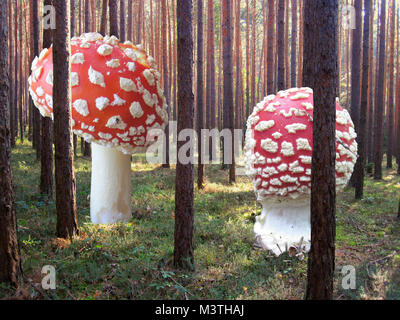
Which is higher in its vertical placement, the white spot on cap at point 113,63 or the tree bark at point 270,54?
the tree bark at point 270,54

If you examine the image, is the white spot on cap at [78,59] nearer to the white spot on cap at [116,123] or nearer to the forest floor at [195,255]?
the white spot on cap at [116,123]

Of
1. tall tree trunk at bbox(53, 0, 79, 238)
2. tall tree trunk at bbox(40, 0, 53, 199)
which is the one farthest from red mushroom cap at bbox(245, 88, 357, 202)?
tall tree trunk at bbox(40, 0, 53, 199)

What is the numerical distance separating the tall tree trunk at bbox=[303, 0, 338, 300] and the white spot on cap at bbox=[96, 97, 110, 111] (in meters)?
3.15

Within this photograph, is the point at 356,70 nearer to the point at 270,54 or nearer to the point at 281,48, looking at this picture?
the point at 270,54

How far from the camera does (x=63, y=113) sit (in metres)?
4.62

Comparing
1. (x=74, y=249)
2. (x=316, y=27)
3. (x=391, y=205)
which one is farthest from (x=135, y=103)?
(x=391, y=205)

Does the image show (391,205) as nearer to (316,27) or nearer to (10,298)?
(316,27)

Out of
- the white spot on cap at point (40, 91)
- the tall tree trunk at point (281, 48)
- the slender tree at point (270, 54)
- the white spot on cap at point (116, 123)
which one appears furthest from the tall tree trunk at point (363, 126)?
the white spot on cap at point (40, 91)

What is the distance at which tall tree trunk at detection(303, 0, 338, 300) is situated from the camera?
3.10m

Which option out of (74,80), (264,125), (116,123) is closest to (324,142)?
(264,125)

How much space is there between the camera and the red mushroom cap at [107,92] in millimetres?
5148

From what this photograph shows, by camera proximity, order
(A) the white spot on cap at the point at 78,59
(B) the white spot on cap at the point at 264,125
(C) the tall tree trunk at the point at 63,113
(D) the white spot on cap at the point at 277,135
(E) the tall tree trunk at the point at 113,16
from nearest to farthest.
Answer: (C) the tall tree trunk at the point at 63,113
(D) the white spot on cap at the point at 277,135
(B) the white spot on cap at the point at 264,125
(A) the white spot on cap at the point at 78,59
(E) the tall tree trunk at the point at 113,16

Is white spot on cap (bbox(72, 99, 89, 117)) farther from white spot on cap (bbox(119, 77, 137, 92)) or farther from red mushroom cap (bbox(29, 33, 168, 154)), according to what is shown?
white spot on cap (bbox(119, 77, 137, 92))
